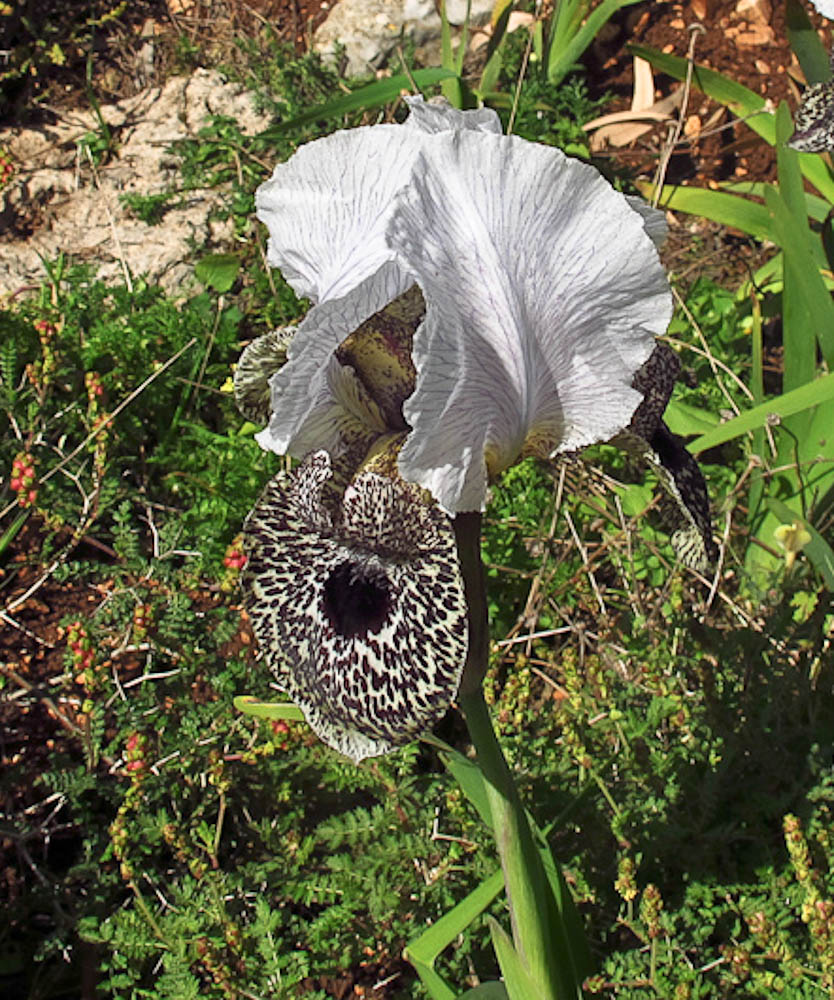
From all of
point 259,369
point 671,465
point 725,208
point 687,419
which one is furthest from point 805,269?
point 259,369

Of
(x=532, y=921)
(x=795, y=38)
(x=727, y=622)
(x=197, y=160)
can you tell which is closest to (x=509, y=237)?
(x=532, y=921)

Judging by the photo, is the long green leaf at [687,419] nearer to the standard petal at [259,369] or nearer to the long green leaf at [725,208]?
the long green leaf at [725,208]

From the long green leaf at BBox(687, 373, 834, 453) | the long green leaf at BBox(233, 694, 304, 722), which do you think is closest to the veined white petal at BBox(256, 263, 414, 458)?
the long green leaf at BBox(233, 694, 304, 722)

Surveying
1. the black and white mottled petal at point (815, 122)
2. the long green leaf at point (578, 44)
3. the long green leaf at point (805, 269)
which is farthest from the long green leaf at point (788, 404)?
the long green leaf at point (578, 44)

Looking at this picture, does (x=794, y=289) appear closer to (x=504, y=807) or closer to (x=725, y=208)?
(x=725, y=208)

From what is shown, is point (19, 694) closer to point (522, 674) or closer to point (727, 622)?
point (522, 674)

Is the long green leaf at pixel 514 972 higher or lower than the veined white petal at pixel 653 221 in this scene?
lower
